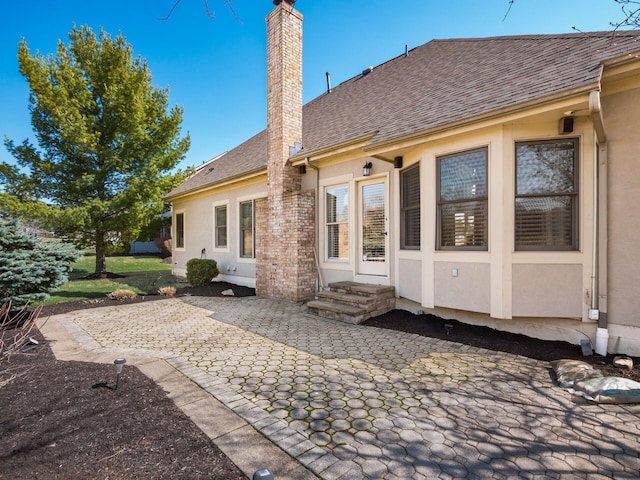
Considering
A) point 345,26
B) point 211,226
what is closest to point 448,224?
point 345,26

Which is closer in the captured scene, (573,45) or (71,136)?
(573,45)

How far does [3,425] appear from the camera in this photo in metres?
2.64

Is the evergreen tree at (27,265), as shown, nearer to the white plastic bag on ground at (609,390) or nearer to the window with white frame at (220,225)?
the window with white frame at (220,225)

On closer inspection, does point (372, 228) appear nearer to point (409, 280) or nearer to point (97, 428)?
point (409, 280)

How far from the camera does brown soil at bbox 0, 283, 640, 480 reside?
2133 millimetres

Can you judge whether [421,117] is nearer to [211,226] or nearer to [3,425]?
[3,425]

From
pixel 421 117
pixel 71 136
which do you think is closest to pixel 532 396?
pixel 421 117

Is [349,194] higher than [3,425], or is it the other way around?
[349,194]

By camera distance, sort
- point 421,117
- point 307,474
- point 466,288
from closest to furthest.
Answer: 1. point 307,474
2. point 466,288
3. point 421,117

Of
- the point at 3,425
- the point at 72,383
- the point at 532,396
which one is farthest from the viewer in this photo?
the point at 72,383

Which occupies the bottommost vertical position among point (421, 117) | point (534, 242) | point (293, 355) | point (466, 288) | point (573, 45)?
point (293, 355)

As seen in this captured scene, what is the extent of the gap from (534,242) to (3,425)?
239 inches

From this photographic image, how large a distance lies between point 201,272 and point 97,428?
27.3 ft

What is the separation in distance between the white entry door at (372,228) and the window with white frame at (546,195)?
2.68 metres
